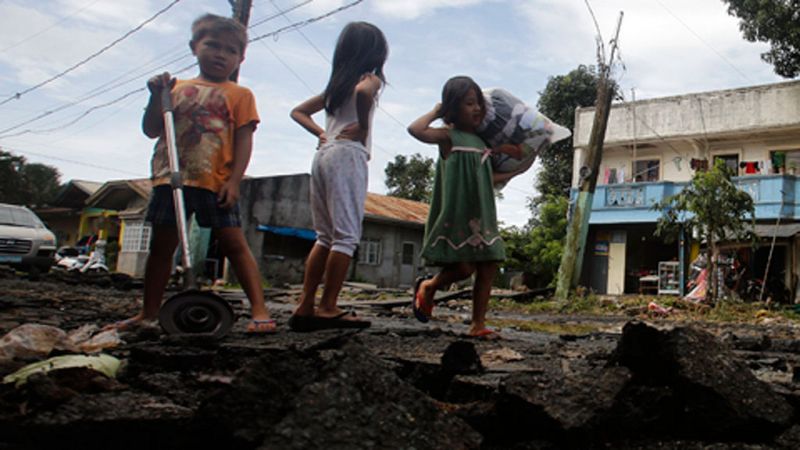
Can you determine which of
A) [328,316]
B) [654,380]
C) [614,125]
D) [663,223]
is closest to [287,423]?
[654,380]

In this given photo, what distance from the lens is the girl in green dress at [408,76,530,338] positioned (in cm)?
389

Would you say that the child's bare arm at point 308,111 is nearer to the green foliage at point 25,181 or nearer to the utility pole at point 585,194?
the utility pole at point 585,194

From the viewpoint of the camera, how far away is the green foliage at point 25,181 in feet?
121

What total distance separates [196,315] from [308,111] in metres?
1.56

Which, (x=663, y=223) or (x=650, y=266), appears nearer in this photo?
(x=663, y=223)

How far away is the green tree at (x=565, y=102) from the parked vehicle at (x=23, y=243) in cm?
1786

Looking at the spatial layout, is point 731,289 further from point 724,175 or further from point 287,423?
point 287,423

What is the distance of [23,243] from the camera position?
14695 mm

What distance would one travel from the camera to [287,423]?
48.9 inches

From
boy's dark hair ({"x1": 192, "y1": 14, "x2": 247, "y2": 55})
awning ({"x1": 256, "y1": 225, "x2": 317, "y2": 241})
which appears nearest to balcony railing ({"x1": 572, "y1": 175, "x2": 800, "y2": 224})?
awning ({"x1": 256, "y1": 225, "x2": 317, "y2": 241})

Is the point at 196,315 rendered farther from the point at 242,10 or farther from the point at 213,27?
the point at 242,10

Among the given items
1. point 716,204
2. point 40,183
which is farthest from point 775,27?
point 40,183

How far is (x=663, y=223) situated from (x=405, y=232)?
1430 cm

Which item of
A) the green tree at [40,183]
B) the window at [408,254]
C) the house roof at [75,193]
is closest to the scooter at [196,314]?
the window at [408,254]
